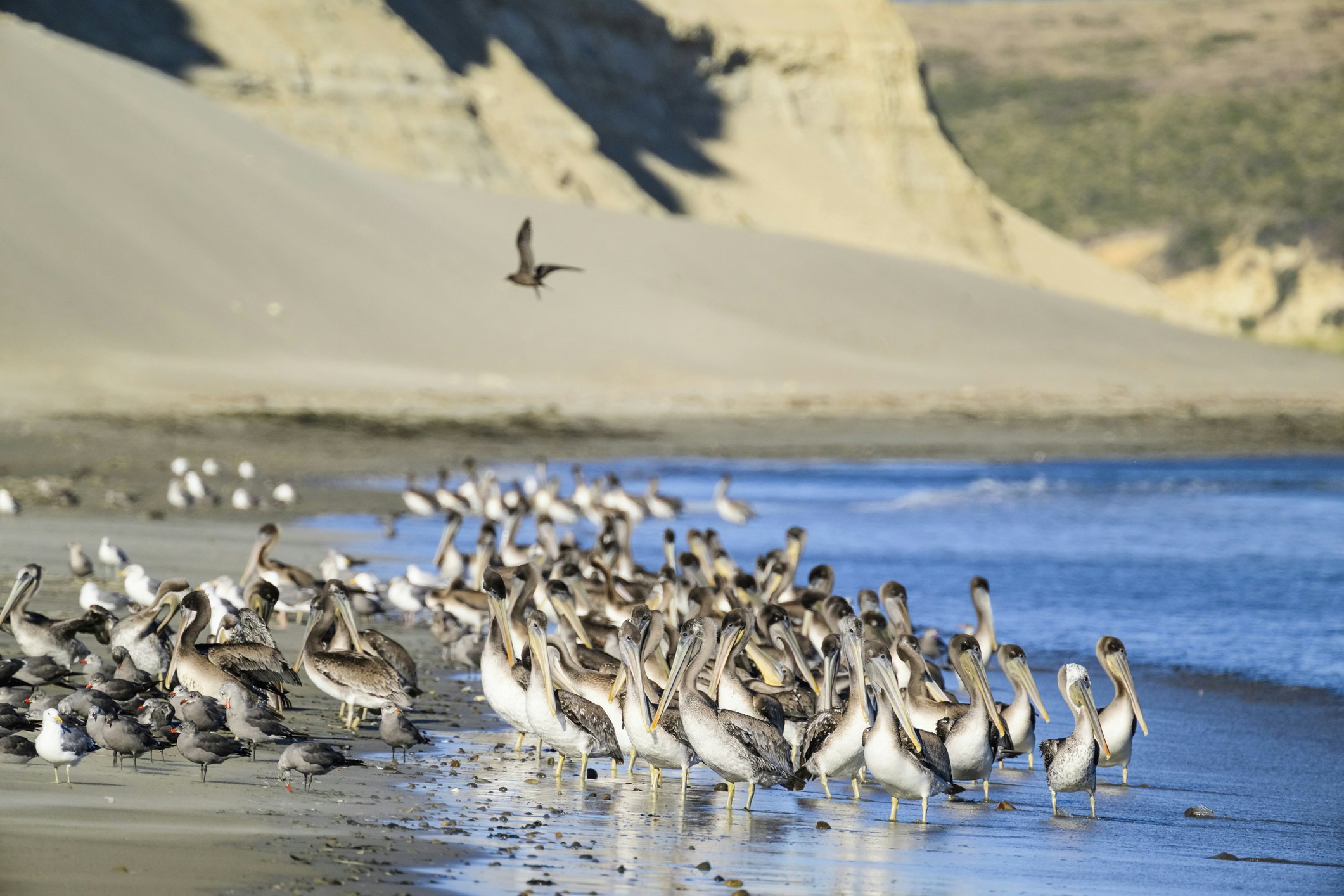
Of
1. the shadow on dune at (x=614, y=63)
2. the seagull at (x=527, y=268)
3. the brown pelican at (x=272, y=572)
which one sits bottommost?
the brown pelican at (x=272, y=572)

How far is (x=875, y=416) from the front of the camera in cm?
4525

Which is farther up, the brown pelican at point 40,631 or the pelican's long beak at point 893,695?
the pelican's long beak at point 893,695

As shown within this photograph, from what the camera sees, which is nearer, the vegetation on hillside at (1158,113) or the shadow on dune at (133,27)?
the shadow on dune at (133,27)

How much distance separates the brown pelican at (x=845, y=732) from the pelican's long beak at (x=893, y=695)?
0.42 feet

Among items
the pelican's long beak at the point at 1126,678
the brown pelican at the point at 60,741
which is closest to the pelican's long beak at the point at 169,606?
the brown pelican at the point at 60,741

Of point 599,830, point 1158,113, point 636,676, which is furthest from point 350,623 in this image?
point 1158,113

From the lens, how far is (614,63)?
8706cm

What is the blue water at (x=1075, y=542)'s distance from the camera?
16.2 meters

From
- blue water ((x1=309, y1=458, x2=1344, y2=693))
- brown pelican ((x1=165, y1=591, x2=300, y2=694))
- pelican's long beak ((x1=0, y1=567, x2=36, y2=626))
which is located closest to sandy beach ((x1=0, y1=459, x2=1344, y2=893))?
brown pelican ((x1=165, y1=591, x2=300, y2=694))

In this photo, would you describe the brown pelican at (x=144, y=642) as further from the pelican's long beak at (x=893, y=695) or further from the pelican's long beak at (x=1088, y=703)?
the pelican's long beak at (x=1088, y=703)

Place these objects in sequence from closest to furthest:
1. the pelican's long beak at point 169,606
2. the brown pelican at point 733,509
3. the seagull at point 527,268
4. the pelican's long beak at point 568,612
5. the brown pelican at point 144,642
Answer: the brown pelican at point 144,642, the pelican's long beak at point 169,606, the pelican's long beak at point 568,612, the seagull at point 527,268, the brown pelican at point 733,509

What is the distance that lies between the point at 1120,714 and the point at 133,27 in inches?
2587

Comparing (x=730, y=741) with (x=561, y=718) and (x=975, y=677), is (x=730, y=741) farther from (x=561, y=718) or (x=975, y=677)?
(x=975, y=677)

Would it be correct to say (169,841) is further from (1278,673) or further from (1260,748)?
(1278,673)
